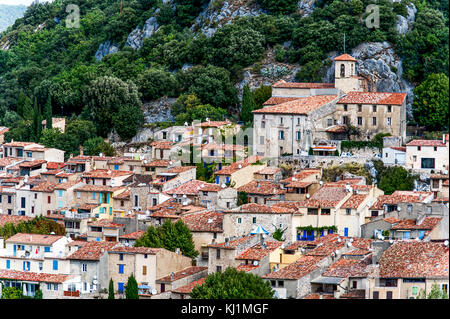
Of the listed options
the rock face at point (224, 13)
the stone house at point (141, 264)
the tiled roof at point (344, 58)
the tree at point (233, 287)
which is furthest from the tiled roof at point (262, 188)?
the rock face at point (224, 13)

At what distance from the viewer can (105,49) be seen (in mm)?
67375

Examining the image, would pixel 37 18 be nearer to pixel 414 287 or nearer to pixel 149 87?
pixel 149 87

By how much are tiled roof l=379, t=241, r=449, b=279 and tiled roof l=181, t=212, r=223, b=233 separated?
7.68 metres

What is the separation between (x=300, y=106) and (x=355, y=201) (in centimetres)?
877

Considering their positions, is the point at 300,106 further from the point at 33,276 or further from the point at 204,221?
the point at 33,276

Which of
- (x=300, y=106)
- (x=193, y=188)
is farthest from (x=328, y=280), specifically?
(x=300, y=106)

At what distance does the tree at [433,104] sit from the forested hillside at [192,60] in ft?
0.27

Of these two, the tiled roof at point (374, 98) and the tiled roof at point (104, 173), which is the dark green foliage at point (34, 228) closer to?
the tiled roof at point (104, 173)

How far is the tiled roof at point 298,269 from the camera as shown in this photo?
35031mm

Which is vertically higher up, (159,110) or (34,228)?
(159,110)

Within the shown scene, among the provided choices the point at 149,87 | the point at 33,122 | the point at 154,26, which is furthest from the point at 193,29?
the point at 33,122

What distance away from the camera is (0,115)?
208 ft

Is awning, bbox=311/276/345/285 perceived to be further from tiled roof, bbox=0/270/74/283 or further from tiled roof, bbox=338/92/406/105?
tiled roof, bbox=338/92/406/105

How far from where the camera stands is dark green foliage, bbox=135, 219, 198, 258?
39.7 meters
